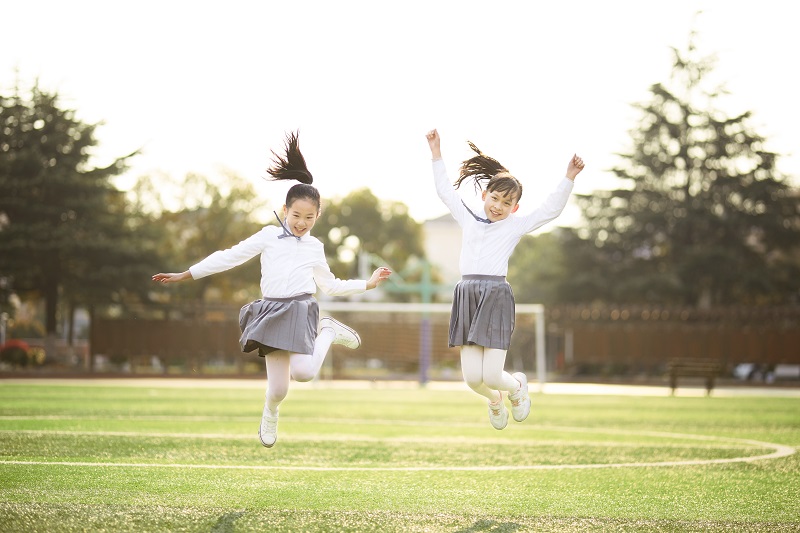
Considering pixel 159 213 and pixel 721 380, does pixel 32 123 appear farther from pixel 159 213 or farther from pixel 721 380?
pixel 721 380

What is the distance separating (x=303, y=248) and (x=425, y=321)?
2239cm

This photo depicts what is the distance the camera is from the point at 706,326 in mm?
36875

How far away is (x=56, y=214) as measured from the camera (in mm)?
37438

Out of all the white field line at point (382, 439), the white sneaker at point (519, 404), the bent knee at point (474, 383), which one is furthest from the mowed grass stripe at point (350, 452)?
the bent knee at point (474, 383)

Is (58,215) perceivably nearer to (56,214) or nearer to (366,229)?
(56,214)

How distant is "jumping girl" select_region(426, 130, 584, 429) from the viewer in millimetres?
8312

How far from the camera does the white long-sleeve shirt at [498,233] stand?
8.43m

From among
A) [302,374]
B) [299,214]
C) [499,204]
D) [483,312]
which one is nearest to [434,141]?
[499,204]

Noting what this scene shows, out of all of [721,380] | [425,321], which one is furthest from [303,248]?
[721,380]

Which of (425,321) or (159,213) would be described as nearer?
(425,321)

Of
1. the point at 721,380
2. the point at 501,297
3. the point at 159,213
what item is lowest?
the point at 721,380

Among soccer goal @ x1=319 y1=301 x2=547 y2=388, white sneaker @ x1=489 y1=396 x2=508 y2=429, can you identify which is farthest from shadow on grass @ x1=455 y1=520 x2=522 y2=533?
soccer goal @ x1=319 y1=301 x2=547 y2=388

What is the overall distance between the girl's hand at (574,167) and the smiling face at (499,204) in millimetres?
457

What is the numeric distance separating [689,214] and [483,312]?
3870cm
